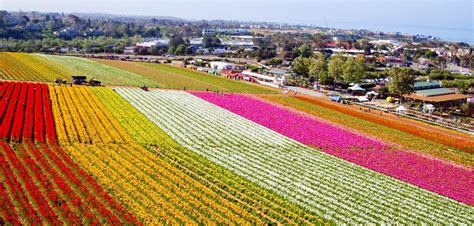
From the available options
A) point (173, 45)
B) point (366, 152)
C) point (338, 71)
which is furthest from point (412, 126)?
point (173, 45)

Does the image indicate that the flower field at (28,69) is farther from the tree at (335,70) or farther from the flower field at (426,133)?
the tree at (335,70)

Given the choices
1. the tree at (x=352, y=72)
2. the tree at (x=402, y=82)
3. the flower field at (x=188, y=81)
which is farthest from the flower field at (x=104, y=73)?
the tree at (x=402, y=82)

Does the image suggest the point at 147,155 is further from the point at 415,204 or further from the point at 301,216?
the point at 415,204

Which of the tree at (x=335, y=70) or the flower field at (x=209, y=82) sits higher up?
the tree at (x=335, y=70)

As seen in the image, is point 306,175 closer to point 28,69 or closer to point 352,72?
point 352,72

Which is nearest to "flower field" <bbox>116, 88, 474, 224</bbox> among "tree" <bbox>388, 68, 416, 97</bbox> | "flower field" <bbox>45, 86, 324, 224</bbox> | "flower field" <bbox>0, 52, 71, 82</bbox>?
"flower field" <bbox>45, 86, 324, 224</bbox>

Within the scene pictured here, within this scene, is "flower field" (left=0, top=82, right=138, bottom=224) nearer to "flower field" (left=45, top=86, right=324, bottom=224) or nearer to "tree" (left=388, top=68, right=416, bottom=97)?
"flower field" (left=45, top=86, right=324, bottom=224)
